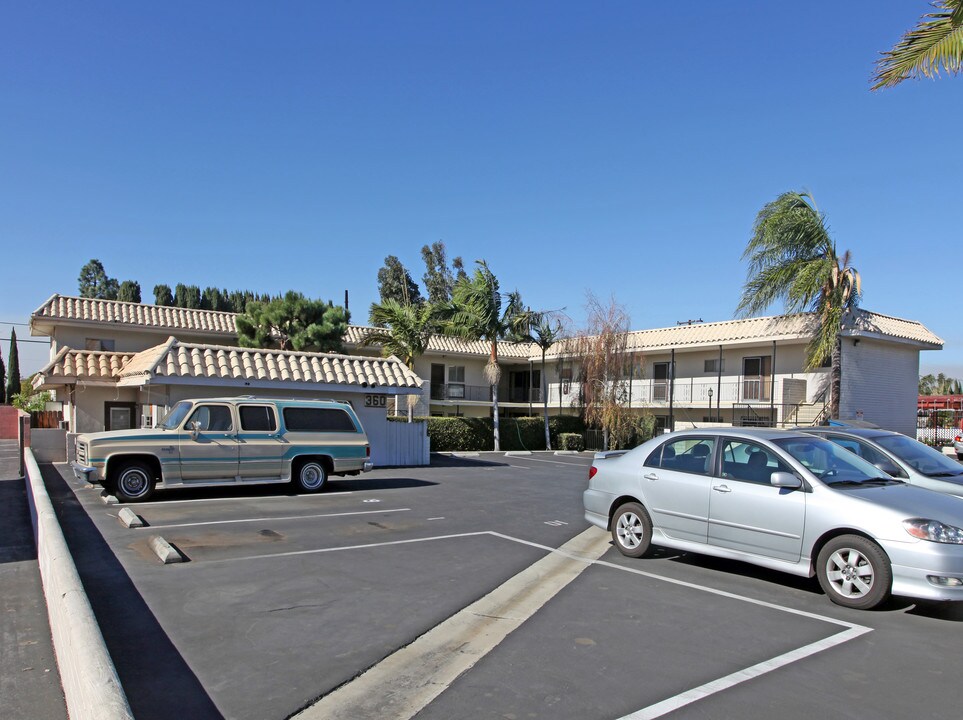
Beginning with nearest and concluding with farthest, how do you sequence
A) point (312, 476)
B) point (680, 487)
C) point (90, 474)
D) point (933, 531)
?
point (933, 531) < point (680, 487) < point (90, 474) < point (312, 476)

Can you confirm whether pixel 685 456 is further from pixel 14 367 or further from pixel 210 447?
pixel 14 367

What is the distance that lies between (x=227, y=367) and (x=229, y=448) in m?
5.18

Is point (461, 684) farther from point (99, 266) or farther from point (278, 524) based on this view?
point (99, 266)

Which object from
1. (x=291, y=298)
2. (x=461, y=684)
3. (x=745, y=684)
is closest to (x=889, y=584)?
(x=745, y=684)

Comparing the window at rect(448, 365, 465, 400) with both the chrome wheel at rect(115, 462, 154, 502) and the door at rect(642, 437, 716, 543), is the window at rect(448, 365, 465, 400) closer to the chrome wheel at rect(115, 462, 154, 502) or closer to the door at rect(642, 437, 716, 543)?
the chrome wheel at rect(115, 462, 154, 502)

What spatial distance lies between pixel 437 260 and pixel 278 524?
182ft

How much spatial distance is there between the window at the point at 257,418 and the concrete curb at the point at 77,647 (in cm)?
658

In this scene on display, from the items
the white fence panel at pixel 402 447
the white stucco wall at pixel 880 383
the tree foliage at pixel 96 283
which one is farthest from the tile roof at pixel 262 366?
the tree foliage at pixel 96 283

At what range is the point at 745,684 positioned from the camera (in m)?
4.79

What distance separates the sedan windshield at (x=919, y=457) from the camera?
9922mm

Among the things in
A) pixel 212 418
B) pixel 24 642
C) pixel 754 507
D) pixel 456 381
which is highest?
pixel 456 381

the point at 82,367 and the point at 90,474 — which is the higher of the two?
the point at 82,367

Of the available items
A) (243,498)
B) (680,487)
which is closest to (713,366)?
(243,498)

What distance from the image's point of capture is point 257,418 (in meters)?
14.0
